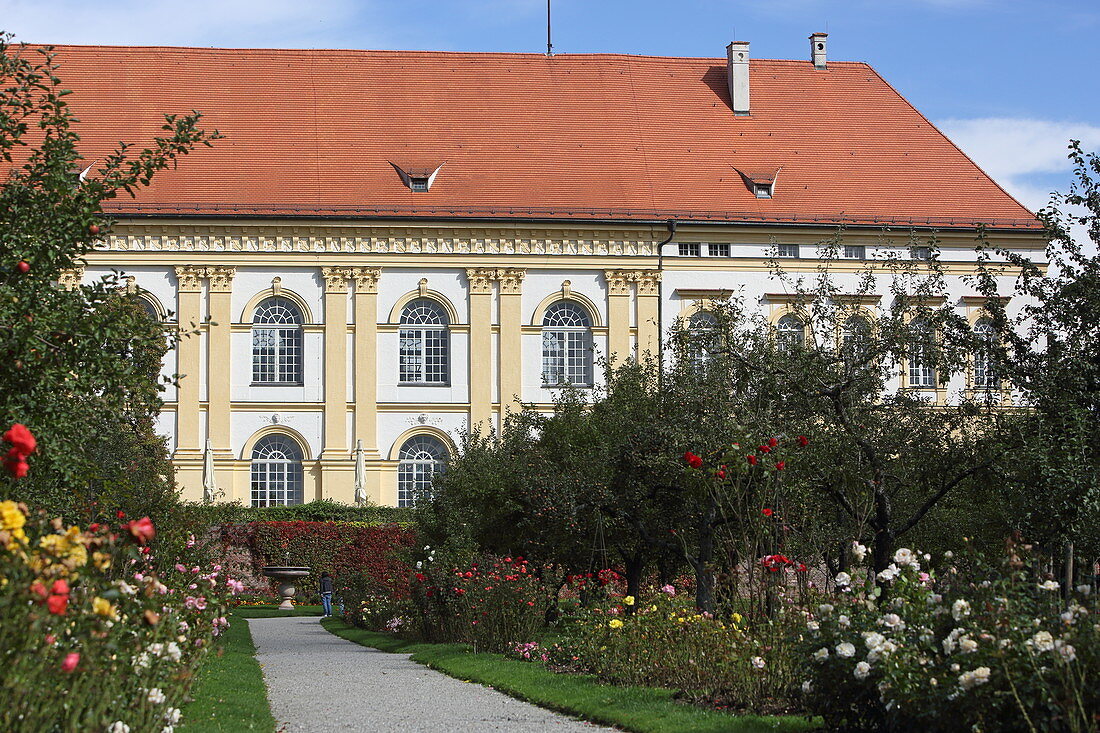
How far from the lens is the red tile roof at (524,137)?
44719 millimetres

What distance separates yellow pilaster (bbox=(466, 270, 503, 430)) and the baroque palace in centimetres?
7

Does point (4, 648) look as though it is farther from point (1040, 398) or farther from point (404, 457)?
point (404, 457)

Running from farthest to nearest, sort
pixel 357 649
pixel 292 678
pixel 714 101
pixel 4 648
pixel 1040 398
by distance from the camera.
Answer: pixel 714 101 → pixel 357 649 → pixel 292 678 → pixel 1040 398 → pixel 4 648

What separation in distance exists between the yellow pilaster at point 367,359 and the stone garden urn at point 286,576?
18.1 ft

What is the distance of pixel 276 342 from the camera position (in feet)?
145

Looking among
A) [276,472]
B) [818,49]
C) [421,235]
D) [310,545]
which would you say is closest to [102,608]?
[310,545]

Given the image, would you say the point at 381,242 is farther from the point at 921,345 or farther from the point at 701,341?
the point at 921,345

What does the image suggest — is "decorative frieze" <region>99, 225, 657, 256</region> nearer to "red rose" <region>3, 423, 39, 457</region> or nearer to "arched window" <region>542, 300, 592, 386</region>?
"arched window" <region>542, 300, 592, 386</region>

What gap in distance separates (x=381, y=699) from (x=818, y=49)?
40.7 metres

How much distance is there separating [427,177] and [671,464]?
28763 mm

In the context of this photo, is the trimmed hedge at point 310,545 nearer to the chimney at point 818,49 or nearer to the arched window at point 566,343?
the arched window at point 566,343

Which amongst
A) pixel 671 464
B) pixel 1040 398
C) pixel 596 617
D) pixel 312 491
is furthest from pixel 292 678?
pixel 312 491

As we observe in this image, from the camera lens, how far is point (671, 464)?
1748 cm

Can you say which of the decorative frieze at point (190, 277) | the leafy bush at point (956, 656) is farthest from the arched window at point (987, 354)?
the decorative frieze at point (190, 277)
